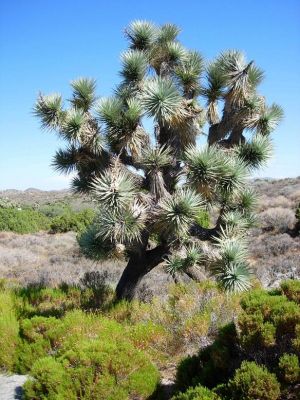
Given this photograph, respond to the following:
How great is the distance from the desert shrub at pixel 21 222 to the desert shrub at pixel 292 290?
2275 cm

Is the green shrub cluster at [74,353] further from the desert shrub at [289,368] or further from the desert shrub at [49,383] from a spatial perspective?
the desert shrub at [289,368]

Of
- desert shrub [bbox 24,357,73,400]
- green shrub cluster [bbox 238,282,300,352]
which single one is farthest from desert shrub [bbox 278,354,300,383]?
desert shrub [bbox 24,357,73,400]

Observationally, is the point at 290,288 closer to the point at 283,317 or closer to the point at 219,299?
the point at 283,317

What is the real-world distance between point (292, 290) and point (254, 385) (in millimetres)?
1086

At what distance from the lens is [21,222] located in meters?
25.9

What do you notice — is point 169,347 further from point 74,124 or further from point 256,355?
point 74,124

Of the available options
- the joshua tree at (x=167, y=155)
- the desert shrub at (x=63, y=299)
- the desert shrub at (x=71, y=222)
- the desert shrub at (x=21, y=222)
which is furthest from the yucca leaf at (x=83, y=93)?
the desert shrub at (x=21, y=222)

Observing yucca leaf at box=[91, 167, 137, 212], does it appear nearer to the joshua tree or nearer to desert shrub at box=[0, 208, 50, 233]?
the joshua tree

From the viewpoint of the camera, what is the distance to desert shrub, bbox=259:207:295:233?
19.0m

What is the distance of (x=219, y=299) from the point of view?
693 centimetres

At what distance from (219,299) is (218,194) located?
6.21ft

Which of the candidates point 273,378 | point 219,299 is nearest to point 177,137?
point 219,299

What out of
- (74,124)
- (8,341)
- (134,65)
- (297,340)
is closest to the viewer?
(297,340)

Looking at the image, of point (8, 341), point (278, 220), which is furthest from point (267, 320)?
point (278, 220)
